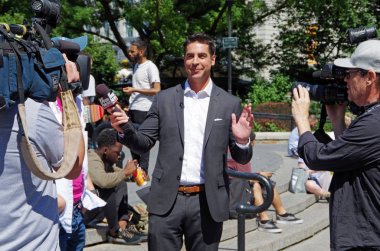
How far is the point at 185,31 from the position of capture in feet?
71.6

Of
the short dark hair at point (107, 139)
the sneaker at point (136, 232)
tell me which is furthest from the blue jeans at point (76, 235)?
the sneaker at point (136, 232)

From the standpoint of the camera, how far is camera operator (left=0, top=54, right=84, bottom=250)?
2838 mm

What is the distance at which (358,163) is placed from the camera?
3529 mm

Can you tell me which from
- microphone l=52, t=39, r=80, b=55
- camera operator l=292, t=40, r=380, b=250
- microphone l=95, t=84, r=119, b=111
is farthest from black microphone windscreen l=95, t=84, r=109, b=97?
camera operator l=292, t=40, r=380, b=250

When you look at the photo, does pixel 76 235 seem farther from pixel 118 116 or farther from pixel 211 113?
pixel 211 113

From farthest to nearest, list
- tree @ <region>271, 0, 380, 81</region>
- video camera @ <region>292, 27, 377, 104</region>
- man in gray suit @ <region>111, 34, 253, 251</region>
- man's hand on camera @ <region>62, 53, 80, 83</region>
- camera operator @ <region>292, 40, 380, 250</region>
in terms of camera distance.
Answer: tree @ <region>271, 0, 380, 81</region>
man in gray suit @ <region>111, 34, 253, 251</region>
video camera @ <region>292, 27, 377, 104</region>
camera operator @ <region>292, 40, 380, 250</region>
man's hand on camera @ <region>62, 53, 80, 83</region>

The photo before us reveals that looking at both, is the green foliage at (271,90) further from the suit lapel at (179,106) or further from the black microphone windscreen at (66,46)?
the black microphone windscreen at (66,46)

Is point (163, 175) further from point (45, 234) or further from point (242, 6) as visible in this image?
point (242, 6)

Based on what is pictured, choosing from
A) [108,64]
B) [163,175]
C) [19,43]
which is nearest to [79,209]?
[163,175]

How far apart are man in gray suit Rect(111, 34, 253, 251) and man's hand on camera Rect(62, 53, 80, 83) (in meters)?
1.14

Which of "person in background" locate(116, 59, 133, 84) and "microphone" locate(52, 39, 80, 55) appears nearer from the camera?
"microphone" locate(52, 39, 80, 55)

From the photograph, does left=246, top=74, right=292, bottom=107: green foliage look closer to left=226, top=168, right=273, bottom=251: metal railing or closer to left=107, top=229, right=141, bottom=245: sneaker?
left=107, top=229, right=141, bottom=245: sneaker

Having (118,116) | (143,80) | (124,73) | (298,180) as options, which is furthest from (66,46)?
(124,73)

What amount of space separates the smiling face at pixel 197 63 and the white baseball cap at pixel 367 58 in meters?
1.16
